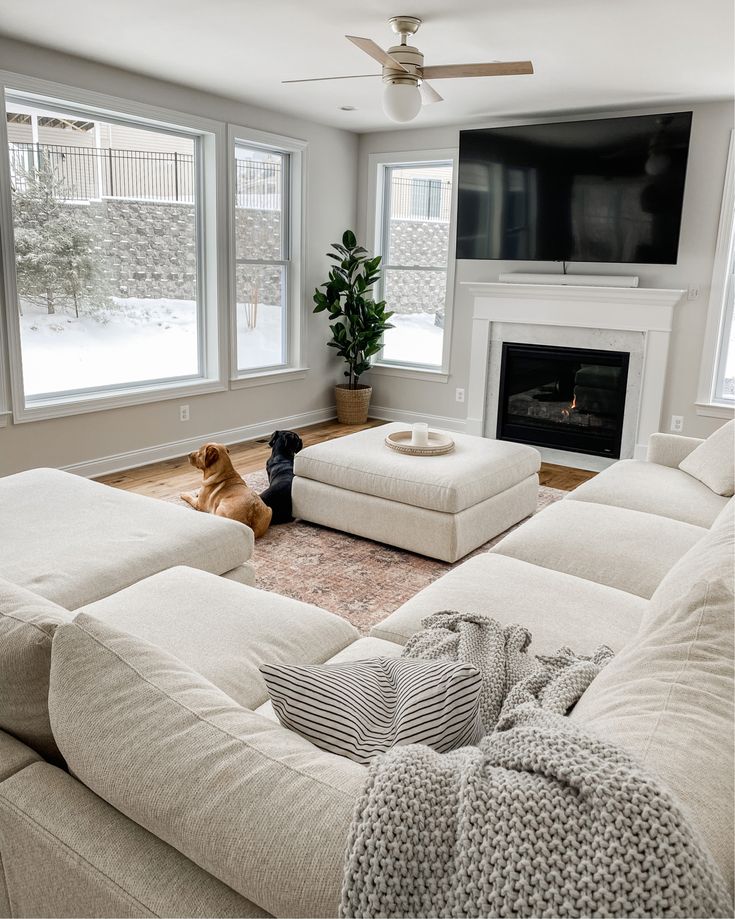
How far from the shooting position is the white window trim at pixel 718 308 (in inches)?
189

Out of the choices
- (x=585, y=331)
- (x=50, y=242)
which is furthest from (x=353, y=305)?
(x=50, y=242)

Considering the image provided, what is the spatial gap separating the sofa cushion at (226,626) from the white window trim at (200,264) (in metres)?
2.65

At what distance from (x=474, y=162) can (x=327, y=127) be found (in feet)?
4.35

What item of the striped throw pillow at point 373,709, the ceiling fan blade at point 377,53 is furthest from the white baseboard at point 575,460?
the striped throw pillow at point 373,709

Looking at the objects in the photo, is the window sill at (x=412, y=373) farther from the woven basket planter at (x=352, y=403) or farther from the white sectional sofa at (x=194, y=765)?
the white sectional sofa at (x=194, y=765)

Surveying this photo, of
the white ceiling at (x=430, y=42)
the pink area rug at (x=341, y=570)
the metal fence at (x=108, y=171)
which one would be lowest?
the pink area rug at (x=341, y=570)

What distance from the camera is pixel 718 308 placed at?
4.95 m

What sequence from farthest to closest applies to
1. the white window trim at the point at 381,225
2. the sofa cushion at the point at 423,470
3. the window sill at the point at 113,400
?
1. the white window trim at the point at 381,225
2. the window sill at the point at 113,400
3. the sofa cushion at the point at 423,470

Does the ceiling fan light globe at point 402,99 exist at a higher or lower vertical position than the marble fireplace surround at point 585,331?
higher

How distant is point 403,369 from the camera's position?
21.3 ft

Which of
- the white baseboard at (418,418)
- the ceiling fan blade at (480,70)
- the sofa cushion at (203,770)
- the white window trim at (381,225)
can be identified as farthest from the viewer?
the white baseboard at (418,418)

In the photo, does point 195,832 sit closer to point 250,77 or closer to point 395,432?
point 395,432

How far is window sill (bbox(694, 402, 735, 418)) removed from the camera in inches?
197

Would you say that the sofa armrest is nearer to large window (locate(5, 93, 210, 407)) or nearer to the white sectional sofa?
the white sectional sofa
